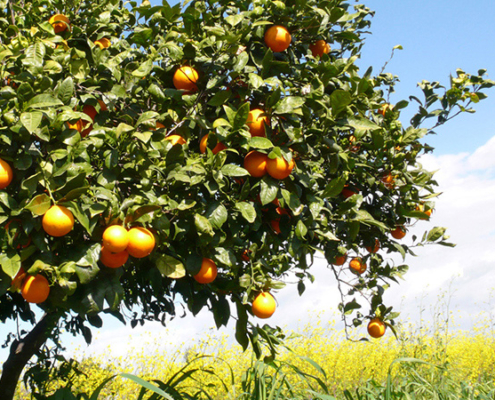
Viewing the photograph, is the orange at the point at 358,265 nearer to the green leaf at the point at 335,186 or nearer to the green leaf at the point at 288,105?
the green leaf at the point at 335,186

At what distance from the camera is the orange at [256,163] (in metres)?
2.23

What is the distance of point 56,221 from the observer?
1.85 m

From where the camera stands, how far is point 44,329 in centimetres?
401

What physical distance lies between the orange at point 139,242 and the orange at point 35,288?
417 millimetres

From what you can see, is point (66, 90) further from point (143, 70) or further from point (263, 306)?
point (263, 306)

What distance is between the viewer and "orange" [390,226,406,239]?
3.22 metres

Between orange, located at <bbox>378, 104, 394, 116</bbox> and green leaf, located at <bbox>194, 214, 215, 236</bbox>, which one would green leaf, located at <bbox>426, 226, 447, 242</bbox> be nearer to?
orange, located at <bbox>378, 104, 394, 116</bbox>

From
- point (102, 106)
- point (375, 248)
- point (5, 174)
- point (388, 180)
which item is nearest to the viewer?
point (5, 174)

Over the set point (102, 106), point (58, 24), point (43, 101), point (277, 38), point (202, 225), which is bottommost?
point (202, 225)

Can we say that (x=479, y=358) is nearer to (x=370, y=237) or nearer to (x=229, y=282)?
(x=370, y=237)

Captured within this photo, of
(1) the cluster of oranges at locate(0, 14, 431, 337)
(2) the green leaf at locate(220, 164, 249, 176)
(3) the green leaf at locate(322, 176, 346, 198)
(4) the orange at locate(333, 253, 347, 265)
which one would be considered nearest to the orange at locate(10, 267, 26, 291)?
(1) the cluster of oranges at locate(0, 14, 431, 337)

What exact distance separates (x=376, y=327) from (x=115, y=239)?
2051 mm

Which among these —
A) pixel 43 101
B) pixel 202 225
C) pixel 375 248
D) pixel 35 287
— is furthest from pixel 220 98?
pixel 375 248

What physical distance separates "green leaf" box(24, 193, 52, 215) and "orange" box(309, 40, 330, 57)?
173 centimetres
